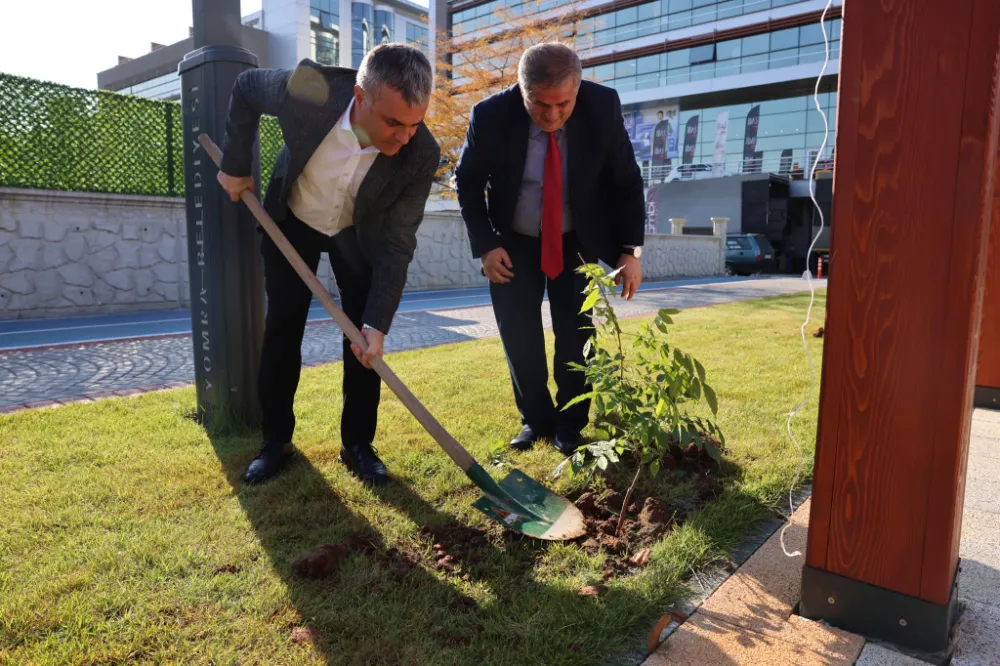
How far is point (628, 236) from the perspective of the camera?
10.9 ft

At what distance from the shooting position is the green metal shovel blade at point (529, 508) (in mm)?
2391

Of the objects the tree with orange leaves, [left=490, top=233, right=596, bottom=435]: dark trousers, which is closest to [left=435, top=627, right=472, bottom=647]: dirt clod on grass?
[left=490, top=233, right=596, bottom=435]: dark trousers

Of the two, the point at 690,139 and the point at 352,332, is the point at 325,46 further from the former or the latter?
the point at 352,332

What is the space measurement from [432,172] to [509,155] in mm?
505

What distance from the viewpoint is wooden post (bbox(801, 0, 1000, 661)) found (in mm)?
1573

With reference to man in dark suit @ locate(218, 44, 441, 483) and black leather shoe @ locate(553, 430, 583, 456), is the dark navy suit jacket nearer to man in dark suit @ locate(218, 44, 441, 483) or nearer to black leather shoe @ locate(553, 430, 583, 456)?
man in dark suit @ locate(218, 44, 441, 483)

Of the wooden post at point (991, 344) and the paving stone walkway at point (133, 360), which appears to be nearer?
the wooden post at point (991, 344)

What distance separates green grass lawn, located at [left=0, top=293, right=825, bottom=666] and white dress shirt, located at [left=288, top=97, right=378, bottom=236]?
43.3 inches

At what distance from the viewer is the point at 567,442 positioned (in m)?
3.33

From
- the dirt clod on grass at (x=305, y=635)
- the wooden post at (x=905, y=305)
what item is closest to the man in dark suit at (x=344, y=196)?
the dirt clod on grass at (x=305, y=635)

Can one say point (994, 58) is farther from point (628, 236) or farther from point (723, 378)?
point (723, 378)

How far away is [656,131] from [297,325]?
39.8 metres

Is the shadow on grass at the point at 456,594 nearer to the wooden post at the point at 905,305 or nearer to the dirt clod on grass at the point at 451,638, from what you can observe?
the dirt clod on grass at the point at 451,638

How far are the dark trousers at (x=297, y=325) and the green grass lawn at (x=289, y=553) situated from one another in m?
0.22
